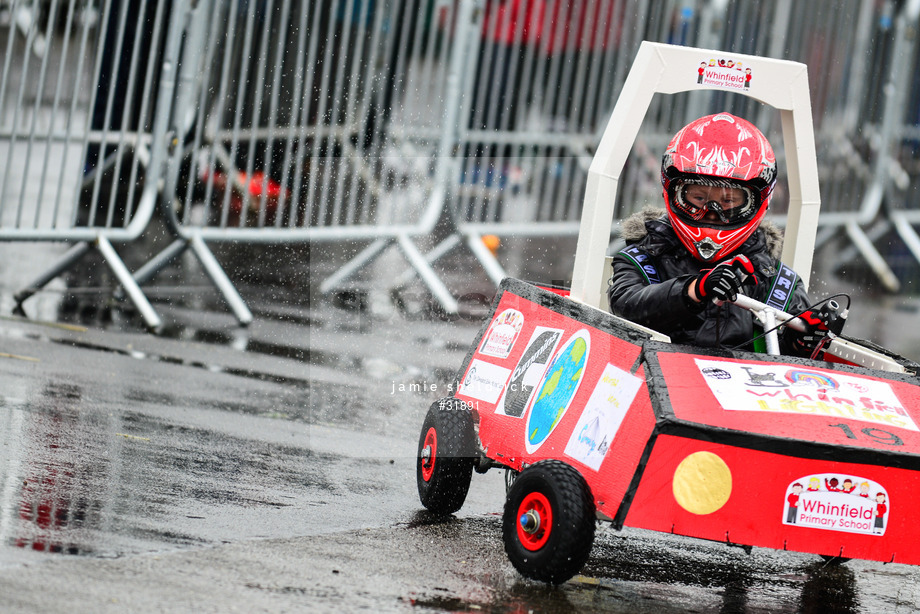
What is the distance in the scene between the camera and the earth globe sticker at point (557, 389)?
15.9 feet

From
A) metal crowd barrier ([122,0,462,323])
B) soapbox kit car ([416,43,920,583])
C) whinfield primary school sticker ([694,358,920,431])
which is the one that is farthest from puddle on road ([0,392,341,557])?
metal crowd barrier ([122,0,462,323])

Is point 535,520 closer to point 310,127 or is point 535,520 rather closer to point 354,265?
point 354,265

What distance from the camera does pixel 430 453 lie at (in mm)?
5711

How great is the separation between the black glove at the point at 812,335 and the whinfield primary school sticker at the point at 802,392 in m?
0.44

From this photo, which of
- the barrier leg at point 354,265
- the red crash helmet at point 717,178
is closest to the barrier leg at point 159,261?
the barrier leg at point 354,265

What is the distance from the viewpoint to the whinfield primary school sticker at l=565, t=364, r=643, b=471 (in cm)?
450

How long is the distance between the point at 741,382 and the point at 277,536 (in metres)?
1.69

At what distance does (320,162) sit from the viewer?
11.1m

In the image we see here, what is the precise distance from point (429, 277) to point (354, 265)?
24.1 inches

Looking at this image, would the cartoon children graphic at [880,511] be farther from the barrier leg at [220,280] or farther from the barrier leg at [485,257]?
the barrier leg at [485,257]

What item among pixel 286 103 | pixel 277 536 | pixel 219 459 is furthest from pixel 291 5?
pixel 277 536

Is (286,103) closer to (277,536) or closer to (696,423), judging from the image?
(277,536)

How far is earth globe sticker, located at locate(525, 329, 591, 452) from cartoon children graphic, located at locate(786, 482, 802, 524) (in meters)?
0.85

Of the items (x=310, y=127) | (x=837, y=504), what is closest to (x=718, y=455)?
(x=837, y=504)
